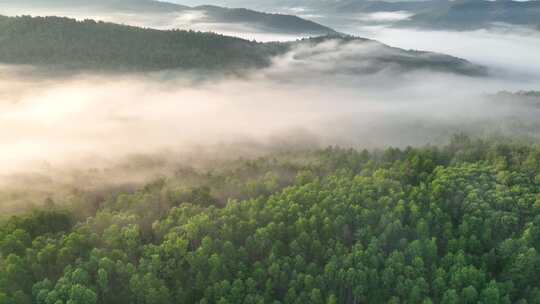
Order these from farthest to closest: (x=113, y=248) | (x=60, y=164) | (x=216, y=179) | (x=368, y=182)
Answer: (x=60, y=164)
(x=216, y=179)
(x=368, y=182)
(x=113, y=248)

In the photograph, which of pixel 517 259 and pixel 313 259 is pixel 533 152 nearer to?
pixel 517 259

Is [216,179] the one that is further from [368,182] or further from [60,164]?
[60,164]

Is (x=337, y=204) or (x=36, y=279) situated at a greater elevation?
(x=337, y=204)

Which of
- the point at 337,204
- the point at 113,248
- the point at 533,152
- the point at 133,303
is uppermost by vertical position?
the point at 533,152

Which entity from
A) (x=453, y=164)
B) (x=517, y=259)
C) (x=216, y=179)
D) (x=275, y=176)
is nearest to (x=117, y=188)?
(x=216, y=179)

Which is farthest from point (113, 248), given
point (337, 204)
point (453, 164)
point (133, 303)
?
point (453, 164)

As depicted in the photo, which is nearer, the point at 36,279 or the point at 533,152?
the point at 36,279

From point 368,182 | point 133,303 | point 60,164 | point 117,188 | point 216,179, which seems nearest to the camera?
point 133,303
